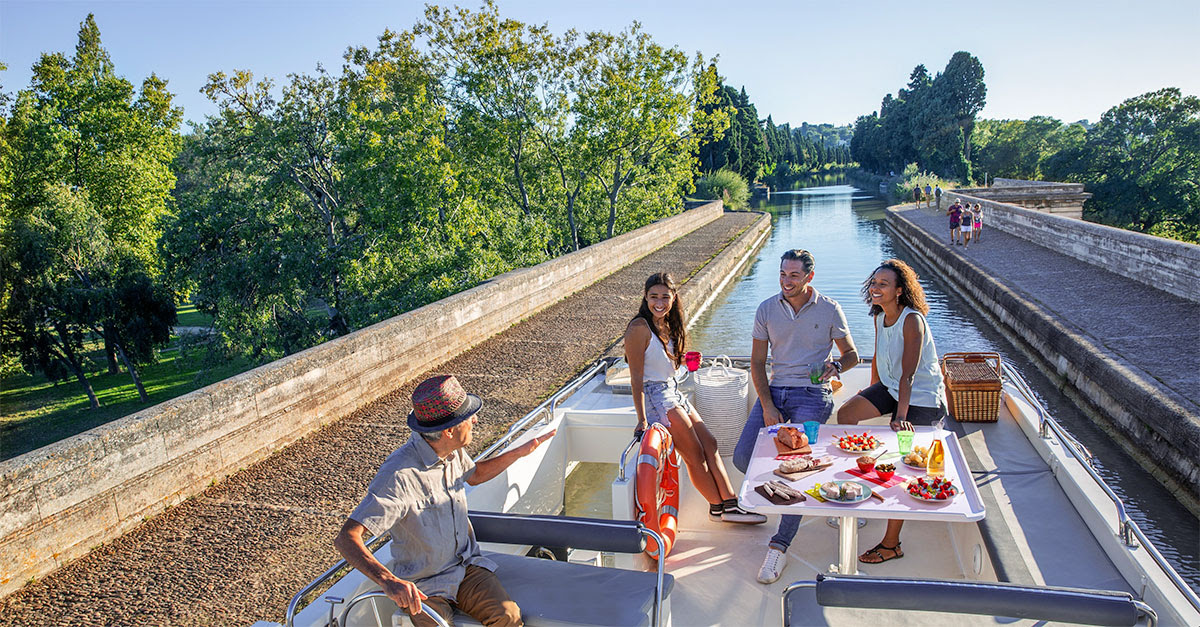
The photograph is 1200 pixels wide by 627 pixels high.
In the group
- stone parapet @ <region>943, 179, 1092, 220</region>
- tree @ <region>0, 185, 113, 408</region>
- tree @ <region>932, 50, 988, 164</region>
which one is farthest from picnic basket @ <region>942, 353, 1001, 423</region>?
tree @ <region>932, 50, 988, 164</region>

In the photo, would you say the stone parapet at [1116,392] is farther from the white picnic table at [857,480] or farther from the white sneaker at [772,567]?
the white sneaker at [772,567]

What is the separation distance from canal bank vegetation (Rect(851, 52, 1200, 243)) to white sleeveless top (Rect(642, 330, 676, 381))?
147 ft

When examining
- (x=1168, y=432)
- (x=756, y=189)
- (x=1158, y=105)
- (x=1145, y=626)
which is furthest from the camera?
(x=756, y=189)

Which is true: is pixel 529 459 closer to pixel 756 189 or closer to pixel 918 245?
pixel 918 245

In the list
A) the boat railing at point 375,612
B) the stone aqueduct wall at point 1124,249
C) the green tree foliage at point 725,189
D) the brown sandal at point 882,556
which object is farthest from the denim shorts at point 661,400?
the green tree foliage at point 725,189

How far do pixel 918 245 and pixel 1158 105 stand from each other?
31.6m

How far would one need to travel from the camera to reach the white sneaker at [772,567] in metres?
3.83

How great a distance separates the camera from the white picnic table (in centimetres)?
300

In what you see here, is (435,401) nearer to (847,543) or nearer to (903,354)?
(847,543)

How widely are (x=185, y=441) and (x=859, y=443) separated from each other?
500 centimetres

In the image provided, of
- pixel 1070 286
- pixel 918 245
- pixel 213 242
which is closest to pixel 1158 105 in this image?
pixel 918 245

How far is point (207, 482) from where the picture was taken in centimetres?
600

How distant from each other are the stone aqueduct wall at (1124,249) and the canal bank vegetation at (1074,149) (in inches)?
1017

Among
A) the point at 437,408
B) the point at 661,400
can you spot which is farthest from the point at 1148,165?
the point at 437,408
